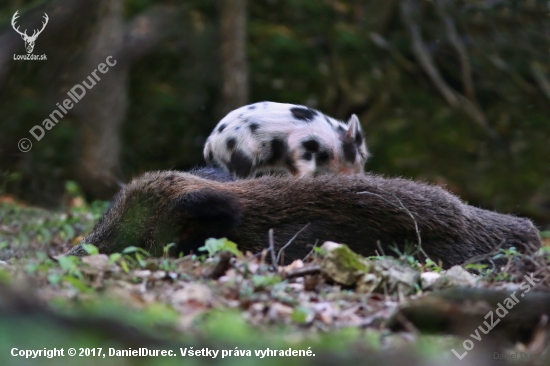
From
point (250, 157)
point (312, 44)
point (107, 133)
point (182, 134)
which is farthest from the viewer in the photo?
point (312, 44)

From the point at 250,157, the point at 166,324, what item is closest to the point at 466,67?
the point at 250,157

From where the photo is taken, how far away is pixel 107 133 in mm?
11680

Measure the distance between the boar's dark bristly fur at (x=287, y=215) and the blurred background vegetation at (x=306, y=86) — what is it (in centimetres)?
568

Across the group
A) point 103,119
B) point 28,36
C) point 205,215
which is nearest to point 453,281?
point 205,215

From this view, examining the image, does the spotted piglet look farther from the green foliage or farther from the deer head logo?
the deer head logo

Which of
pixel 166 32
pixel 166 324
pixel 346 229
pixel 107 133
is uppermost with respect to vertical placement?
pixel 166 32

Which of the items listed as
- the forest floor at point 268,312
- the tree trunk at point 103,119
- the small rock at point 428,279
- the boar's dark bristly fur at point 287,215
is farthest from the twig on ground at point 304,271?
the tree trunk at point 103,119

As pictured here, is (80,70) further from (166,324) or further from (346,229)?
(166,324)

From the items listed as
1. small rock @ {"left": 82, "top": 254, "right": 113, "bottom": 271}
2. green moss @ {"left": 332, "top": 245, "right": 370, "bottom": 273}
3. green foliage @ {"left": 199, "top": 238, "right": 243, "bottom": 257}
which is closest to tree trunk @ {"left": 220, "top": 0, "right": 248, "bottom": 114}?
green foliage @ {"left": 199, "top": 238, "right": 243, "bottom": 257}

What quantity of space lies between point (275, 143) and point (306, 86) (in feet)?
23.4

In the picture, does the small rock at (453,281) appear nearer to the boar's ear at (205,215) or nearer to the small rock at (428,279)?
the small rock at (428,279)

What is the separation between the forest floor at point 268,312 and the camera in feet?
8.21

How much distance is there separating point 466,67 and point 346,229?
998 cm

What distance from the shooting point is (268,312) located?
360 cm
